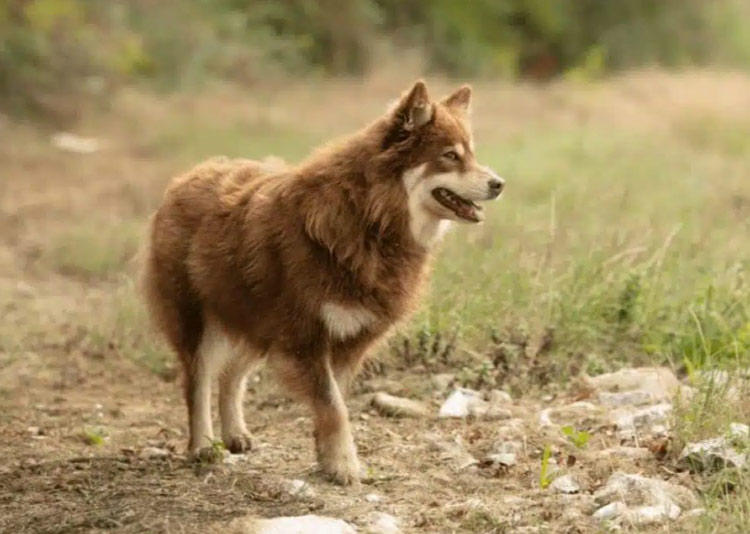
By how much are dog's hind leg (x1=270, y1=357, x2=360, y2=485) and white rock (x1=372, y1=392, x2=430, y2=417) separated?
1071 mm

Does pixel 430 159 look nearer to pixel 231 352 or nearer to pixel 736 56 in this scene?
pixel 231 352

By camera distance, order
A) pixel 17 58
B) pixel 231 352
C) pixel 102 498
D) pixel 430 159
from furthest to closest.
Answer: pixel 17 58 < pixel 231 352 < pixel 430 159 < pixel 102 498

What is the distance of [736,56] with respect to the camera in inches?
1144

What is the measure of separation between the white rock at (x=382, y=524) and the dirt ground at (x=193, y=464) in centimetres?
7

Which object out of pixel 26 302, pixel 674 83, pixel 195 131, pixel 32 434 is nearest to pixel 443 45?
pixel 674 83

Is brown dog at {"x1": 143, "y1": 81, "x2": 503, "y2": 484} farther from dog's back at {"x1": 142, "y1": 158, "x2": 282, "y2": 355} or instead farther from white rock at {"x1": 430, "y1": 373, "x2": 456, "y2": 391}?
white rock at {"x1": 430, "y1": 373, "x2": 456, "y2": 391}

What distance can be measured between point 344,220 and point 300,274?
311 mm

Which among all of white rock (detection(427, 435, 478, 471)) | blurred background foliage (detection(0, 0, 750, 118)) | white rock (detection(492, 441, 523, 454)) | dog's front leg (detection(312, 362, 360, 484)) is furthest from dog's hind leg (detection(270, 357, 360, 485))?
blurred background foliage (detection(0, 0, 750, 118))

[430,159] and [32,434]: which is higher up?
[430,159]

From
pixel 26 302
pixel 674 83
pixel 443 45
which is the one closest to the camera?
pixel 26 302

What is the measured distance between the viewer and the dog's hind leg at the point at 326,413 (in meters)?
6.29

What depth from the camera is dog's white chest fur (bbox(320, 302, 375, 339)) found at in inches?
252

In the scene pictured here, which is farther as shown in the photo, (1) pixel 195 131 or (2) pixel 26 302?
(1) pixel 195 131

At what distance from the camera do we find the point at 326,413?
6.40m
